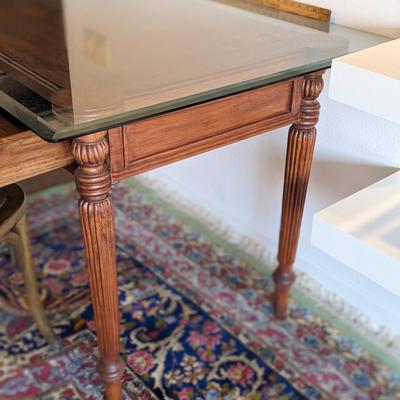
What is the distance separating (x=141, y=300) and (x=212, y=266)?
23 centimetres

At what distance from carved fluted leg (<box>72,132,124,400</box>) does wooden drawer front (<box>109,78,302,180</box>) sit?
0.03 meters

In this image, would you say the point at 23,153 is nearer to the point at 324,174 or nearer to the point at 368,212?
the point at 368,212

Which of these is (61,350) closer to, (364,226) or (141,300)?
(141,300)

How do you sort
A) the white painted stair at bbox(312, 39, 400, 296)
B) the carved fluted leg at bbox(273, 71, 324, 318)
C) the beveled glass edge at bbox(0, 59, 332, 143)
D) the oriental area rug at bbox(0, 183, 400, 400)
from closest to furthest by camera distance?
the beveled glass edge at bbox(0, 59, 332, 143)
the white painted stair at bbox(312, 39, 400, 296)
the carved fluted leg at bbox(273, 71, 324, 318)
the oriental area rug at bbox(0, 183, 400, 400)

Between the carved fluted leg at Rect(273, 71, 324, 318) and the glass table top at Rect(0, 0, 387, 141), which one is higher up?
the glass table top at Rect(0, 0, 387, 141)

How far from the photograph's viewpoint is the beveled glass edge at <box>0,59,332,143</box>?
705mm

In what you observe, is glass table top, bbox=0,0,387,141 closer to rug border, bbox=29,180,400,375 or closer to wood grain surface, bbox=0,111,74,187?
wood grain surface, bbox=0,111,74,187

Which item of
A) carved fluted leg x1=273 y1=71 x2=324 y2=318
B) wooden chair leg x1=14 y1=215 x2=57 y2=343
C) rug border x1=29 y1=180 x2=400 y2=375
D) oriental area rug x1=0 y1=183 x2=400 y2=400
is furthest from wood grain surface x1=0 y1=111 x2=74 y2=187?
rug border x1=29 y1=180 x2=400 y2=375

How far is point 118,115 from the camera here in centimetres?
74

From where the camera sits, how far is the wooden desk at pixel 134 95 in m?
0.77

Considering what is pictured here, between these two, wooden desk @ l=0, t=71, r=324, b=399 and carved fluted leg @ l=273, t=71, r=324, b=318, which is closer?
wooden desk @ l=0, t=71, r=324, b=399

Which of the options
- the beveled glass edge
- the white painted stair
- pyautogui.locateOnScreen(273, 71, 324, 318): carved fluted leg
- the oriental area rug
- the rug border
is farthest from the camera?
the rug border

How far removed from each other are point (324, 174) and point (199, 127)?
19.6 inches

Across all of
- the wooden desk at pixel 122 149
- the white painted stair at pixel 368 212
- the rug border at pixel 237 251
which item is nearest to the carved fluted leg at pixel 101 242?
the wooden desk at pixel 122 149
